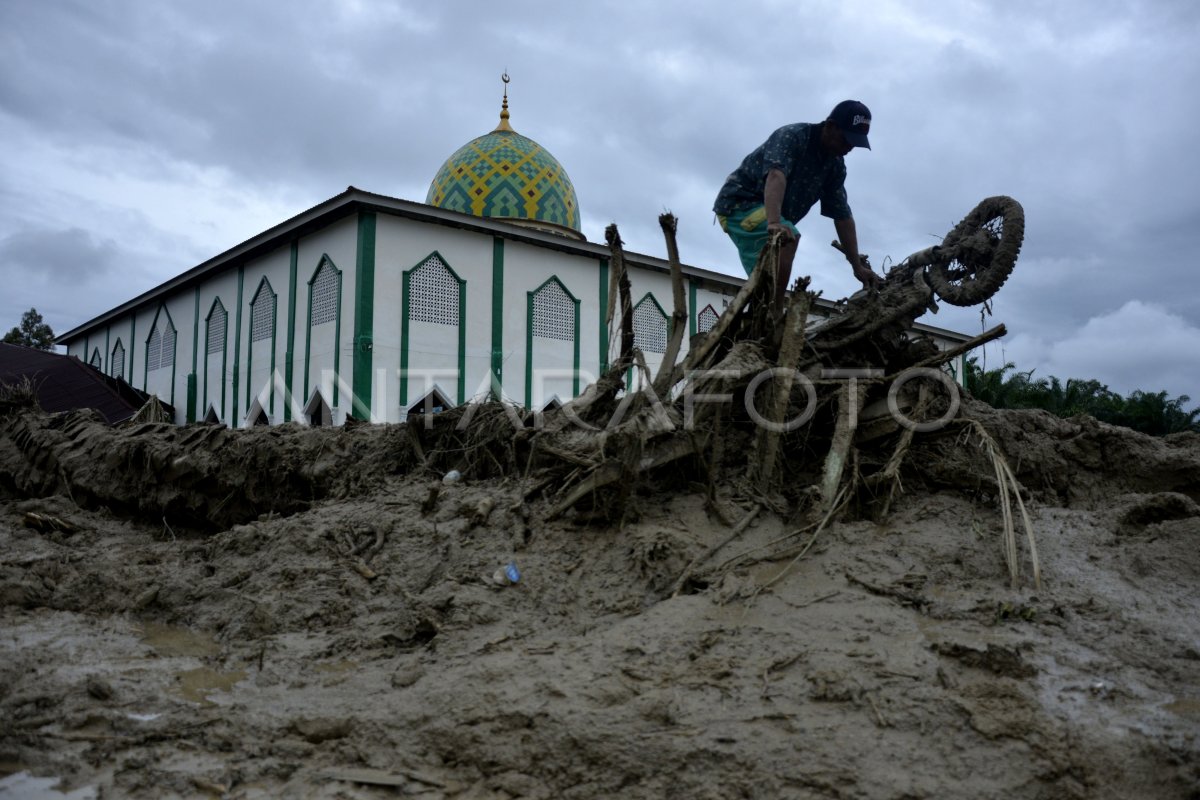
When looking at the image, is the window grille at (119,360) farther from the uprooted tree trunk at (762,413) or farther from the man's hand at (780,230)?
the man's hand at (780,230)

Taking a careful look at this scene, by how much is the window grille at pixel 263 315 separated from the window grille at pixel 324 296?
1675 millimetres

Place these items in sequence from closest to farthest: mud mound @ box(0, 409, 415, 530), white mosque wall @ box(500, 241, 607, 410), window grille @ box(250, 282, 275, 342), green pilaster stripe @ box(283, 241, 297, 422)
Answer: mud mound @ box(0, 409, 415, 530) < green pilaster stripe @ box(283, 241, 297, 422) < white mosque wall @ box(500, 241, 607, 410) < window grille @ box(250, 282, 275, 342)

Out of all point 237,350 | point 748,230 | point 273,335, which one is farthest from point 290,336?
point 748,230

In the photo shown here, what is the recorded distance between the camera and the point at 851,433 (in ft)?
14.1

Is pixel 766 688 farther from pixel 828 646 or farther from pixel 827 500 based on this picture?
pixel 827 500

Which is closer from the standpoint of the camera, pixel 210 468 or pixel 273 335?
pixel 210 468

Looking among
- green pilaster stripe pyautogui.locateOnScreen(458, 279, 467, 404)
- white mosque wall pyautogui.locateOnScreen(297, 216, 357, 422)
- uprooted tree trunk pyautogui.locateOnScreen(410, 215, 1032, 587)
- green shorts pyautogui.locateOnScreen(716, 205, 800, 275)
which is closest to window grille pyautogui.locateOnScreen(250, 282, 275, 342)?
white mosque wall pyautogui.locateOnScreen(297, 216, 357, 422)

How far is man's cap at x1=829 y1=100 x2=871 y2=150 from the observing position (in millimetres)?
5500

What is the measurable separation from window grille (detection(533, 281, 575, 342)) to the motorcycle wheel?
39.9 feet

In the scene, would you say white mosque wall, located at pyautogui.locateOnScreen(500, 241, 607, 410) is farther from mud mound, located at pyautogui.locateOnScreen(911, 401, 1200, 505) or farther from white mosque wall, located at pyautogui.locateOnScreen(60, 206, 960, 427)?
mud mound, located at pyautogui.locateOnScreen(911, 401, 1200, 505)

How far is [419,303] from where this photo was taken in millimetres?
16250

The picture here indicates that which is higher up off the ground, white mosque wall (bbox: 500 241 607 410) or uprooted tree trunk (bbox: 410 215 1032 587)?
white mosque wall (bbox: 500 241 607 410)

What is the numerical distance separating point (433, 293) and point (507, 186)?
3.81 meters

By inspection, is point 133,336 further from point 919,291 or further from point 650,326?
point 919,291
